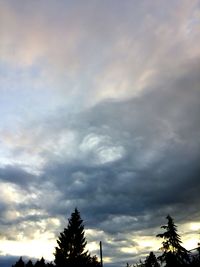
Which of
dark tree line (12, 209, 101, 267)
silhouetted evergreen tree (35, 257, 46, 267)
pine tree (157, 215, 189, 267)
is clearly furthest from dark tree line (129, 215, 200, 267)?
silhouetted evergreen tree (35, 257, 46, 267)

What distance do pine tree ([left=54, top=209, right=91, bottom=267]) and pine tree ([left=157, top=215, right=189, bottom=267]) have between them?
13.2m

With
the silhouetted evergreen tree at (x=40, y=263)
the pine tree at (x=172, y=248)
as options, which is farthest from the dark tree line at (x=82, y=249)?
the silhouetted evergreen tree at (x=40, y=263)

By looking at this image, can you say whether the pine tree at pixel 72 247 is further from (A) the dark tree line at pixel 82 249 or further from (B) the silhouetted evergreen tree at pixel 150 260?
(B) the silhouetted evergreen tree at pixel 150 260

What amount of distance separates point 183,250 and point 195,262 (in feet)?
34.3

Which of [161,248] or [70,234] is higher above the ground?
[70,234]

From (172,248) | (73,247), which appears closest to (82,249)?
(73,247)

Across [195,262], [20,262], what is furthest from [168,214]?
[20,262]

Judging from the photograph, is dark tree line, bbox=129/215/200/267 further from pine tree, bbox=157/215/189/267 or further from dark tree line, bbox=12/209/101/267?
dark tree line, bbox=12/209/101/267

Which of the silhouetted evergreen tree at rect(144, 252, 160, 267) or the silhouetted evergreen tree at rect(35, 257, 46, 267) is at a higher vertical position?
the silhouetted evergreen tree at rect(35, 257, 46, 267)

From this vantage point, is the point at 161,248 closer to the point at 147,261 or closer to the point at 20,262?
the point at 147,261

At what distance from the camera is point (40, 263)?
66.1 meters

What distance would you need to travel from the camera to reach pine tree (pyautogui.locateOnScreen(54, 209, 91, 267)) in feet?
147

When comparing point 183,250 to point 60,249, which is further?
point 60,249

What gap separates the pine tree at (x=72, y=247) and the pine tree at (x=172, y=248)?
43.4 ft
